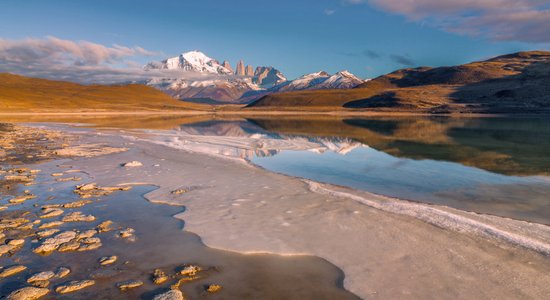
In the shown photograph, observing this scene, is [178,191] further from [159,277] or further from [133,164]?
[159,277]

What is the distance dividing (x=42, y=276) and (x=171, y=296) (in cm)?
318

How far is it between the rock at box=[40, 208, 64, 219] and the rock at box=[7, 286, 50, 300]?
547 centimetres

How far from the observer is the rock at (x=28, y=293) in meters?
7.25

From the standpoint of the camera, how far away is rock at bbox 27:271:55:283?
26.1ft

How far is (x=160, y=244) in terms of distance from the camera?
1027 cm

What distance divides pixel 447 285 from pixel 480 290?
24.4 inches

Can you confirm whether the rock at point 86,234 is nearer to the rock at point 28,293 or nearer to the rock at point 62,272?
the rock at point 62,272

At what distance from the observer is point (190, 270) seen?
8586 mm

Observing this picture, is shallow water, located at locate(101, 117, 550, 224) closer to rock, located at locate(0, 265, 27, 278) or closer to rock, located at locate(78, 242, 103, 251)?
rock, located at locate(78, 242, 103, 251)

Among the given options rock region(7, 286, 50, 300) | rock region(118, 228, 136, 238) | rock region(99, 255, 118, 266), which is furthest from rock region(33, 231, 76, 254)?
rock region(7, 286, 50, 300)

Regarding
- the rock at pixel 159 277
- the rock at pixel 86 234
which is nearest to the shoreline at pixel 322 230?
the rock at pixel 159 277

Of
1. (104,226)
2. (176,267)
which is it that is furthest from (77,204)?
(176,267)

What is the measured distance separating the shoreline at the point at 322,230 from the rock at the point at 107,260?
2511 mm

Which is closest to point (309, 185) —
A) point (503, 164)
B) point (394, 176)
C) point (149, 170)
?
point (394, 176)
